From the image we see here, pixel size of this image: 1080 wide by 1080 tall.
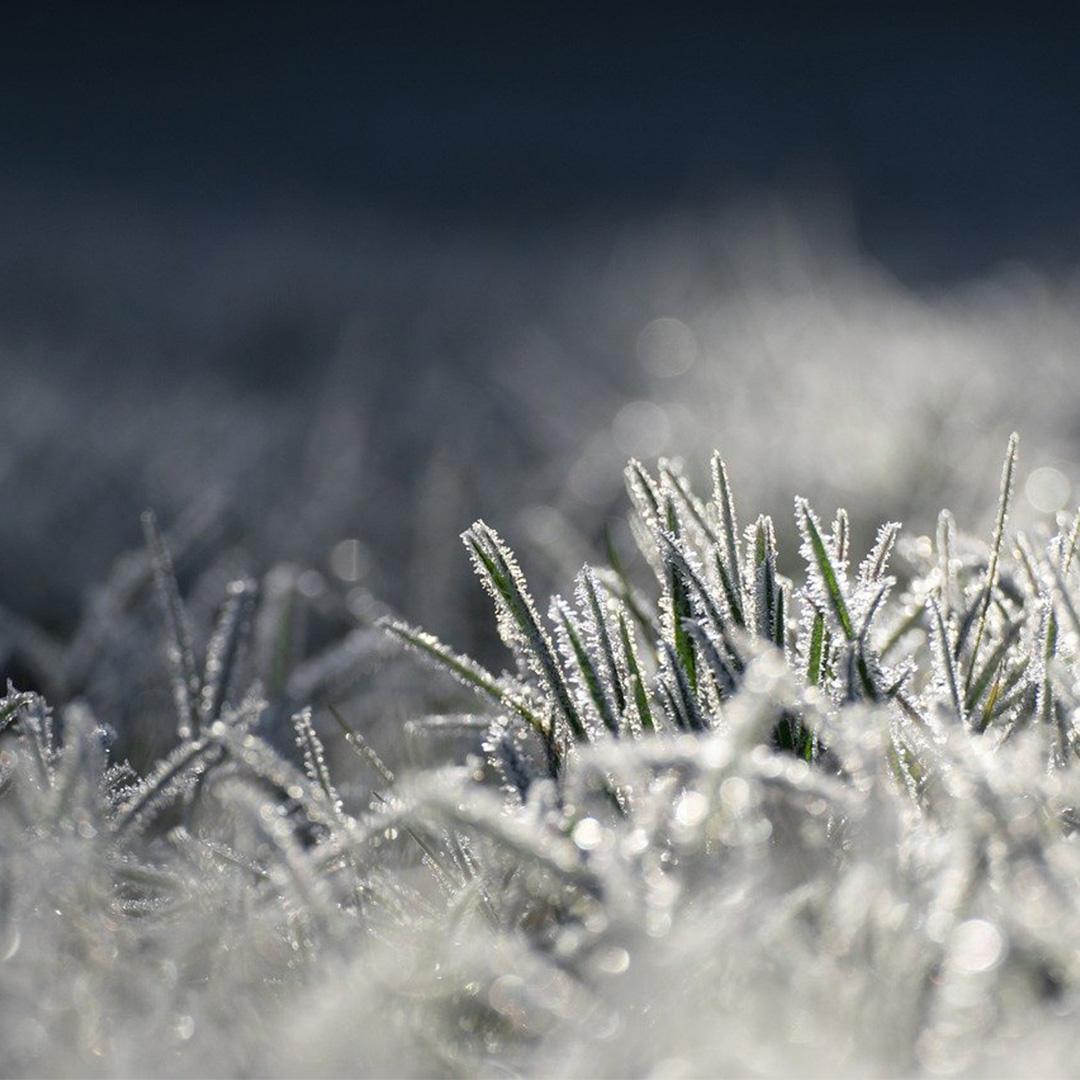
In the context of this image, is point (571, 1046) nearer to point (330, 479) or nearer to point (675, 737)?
point (675, 737)

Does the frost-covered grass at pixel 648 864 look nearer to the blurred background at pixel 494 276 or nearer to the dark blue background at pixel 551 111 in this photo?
the blurred background at pixel 494 276

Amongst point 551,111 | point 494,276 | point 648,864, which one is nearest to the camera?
point 648,864

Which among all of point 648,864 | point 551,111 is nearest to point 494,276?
point 648,864

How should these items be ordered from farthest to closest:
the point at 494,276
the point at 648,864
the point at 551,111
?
the point at 551,111 → the point at 494,276 → the point at 648,864

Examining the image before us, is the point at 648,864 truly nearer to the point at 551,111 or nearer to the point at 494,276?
the point at 494,276

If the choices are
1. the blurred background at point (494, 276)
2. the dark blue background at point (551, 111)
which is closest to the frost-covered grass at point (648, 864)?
the blurred background at point (494, 276)

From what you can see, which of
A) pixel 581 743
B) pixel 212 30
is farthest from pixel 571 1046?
pixel 212 30
